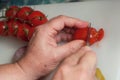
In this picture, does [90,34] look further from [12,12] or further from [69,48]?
[12,12]

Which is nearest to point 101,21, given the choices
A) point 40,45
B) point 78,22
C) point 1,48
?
point 78,22

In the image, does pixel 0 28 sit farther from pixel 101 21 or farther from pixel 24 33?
pixel 101 21

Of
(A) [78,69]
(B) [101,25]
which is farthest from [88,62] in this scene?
(B) [101,25]

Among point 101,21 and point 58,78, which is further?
point 101,21

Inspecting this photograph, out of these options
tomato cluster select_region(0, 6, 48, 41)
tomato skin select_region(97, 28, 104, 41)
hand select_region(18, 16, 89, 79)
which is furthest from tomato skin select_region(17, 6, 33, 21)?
tomato skin select_region(97, 28, 104, 41)

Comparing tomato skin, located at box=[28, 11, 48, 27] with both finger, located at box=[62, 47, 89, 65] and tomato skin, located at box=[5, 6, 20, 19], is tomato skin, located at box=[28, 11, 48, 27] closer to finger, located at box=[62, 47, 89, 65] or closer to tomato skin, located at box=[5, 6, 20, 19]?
tomato skin, located at box=[5, 6, 20, 19]

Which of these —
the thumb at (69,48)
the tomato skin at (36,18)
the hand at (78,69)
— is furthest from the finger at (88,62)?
the tomato skin at (36,18)
